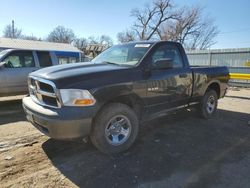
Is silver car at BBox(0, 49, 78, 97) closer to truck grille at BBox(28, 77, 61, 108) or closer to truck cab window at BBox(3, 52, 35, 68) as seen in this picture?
truck cab window at BBox(3, 52, 35, 68)

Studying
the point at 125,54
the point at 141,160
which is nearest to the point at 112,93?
the point at 141,160

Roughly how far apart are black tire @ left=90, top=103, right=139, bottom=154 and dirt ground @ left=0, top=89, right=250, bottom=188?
16 centimetres

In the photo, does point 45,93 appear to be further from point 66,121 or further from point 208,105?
point 208,105

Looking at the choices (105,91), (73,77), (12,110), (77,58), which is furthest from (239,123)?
(77,58)

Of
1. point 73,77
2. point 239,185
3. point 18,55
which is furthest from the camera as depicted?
point 18,55

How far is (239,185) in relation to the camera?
2.86 meters

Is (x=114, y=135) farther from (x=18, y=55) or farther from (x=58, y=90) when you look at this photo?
(x=18, y=55)

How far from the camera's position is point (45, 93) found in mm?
3289

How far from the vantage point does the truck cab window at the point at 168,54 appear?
420 centimetres

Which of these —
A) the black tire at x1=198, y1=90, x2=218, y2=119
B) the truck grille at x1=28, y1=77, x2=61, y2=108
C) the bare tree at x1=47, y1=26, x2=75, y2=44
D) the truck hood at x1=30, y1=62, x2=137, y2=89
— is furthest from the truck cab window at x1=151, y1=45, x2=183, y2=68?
the bare tree at x1=47, y1=26, x2=75, y2=44

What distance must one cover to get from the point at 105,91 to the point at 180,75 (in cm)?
205

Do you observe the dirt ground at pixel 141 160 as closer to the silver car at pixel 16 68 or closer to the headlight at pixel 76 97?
the headlight at pixel 76 97

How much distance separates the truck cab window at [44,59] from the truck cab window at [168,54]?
5007 millimetres

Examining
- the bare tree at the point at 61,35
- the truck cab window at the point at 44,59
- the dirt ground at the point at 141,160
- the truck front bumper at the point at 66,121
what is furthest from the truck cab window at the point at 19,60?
the bare tree at the point at 61,35
